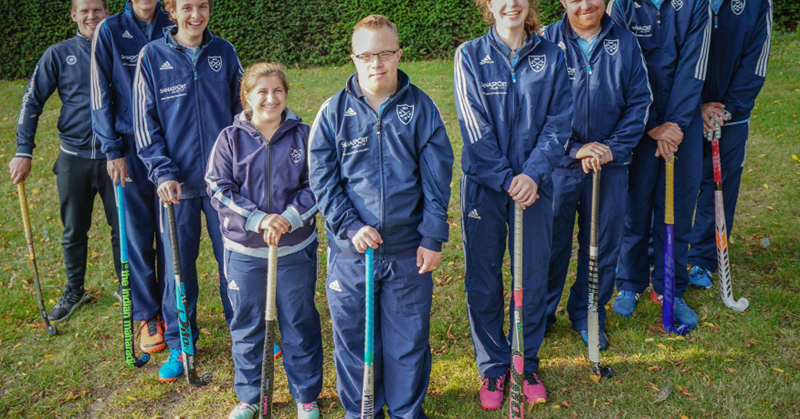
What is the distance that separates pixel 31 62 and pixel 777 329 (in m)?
15.2

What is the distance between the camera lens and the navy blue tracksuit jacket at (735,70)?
4.68 metres

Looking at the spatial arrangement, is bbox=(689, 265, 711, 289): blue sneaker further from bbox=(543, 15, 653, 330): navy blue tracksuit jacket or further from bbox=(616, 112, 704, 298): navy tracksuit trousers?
bbox=(543, 15, 653, 330): navy blue tracksuit jacket

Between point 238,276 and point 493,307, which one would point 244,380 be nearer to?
point 238,276

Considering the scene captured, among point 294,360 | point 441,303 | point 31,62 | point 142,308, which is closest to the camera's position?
point 294,360

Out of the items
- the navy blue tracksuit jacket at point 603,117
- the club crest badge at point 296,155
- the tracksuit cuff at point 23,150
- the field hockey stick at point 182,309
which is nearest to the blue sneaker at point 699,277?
the navy blue tracksuit jacket at point 603,117

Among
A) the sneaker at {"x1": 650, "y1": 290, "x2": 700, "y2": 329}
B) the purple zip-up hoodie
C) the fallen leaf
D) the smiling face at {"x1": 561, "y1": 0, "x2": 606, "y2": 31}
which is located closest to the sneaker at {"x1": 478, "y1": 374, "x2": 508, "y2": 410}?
the fallen leaf

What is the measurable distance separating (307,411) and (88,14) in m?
3.32

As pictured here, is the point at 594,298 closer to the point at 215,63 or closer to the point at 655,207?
the point at 655,207

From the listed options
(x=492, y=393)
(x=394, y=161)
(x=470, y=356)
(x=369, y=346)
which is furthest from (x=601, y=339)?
(x=394, y=161)

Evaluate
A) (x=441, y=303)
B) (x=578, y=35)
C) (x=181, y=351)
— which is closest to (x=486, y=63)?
(x=578, y=35)

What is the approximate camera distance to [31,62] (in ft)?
46.9

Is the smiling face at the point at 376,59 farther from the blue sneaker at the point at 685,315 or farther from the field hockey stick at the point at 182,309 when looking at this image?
the blue sneaker at the point at 685,315

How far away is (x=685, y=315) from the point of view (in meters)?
4.70

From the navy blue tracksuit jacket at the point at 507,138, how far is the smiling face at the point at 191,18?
164 cm
